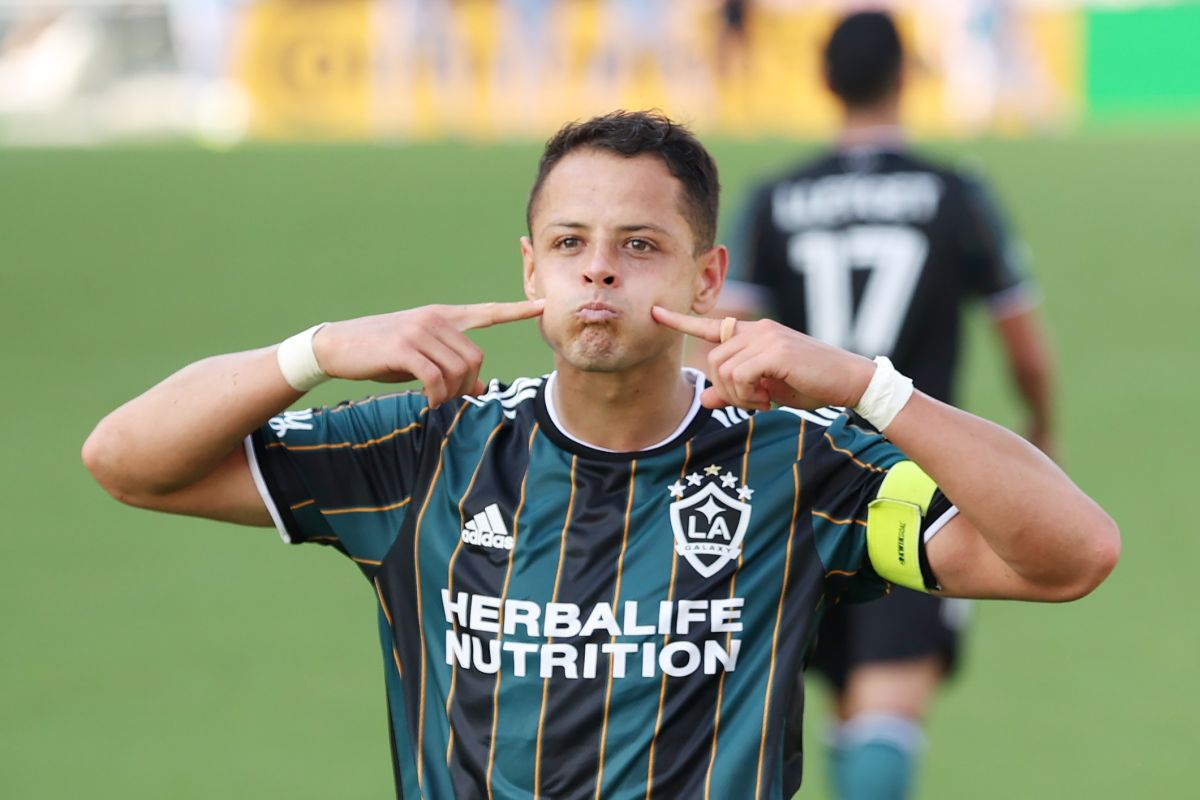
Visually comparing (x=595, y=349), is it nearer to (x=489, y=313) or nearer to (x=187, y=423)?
(x=489, y=313)

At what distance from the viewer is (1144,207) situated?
1652 centimetres

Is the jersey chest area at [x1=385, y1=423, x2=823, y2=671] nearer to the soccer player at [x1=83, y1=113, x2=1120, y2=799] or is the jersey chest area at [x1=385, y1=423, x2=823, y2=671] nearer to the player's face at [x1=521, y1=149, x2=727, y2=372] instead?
the soccer player at [x1=83, y1=113, x2=1120, y2=799]

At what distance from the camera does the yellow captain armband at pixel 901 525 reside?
2760 millimetres

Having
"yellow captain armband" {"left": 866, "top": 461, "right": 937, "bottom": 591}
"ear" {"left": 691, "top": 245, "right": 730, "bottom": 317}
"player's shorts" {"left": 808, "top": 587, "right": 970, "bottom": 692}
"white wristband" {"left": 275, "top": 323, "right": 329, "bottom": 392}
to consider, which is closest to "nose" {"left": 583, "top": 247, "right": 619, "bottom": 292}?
"ear" {"left": 691, "top": 245, "right": 730, "bottom": 317}

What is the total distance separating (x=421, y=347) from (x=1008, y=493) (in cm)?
90

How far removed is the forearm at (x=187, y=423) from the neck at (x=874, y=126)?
265 centimetres

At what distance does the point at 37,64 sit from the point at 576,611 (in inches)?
883

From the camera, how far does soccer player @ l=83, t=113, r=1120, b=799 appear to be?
2715 mm

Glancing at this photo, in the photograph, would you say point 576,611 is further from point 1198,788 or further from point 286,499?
→ point 1198,788

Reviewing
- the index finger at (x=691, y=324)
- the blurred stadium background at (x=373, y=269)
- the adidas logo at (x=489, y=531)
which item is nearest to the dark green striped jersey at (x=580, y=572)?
the adidas logo at (x=489, y=531)

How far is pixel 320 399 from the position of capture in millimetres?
10898

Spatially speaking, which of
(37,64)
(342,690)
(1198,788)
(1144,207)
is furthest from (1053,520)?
(37,64)

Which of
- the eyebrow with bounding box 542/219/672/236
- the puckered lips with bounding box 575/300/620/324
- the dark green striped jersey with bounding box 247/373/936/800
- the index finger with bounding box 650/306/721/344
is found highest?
the eyebrow with bounding box 542/219/672/236

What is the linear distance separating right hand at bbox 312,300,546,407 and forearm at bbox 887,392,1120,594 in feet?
2.00
